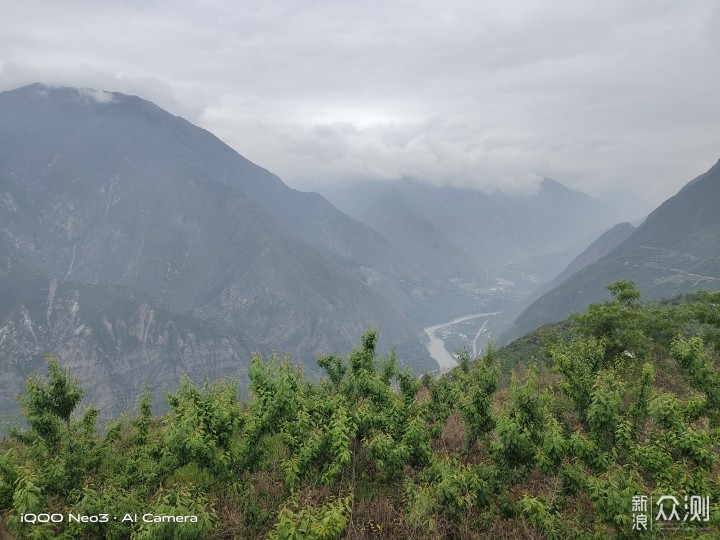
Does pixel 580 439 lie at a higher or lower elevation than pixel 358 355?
lower

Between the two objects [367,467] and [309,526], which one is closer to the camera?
[309,526]

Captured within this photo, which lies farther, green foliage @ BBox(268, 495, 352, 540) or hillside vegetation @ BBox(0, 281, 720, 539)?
hillside vegetation @ BBox(0, 281, 720, 539)

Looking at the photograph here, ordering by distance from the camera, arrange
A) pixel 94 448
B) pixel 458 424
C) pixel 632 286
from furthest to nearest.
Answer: pixel 632 286, pixel 458 424, pixel 94 448

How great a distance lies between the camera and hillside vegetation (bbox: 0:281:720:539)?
11320 mm

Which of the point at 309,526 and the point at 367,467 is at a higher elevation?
the point at 309,526

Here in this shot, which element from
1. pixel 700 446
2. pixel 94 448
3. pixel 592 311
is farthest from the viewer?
pixel 592 311

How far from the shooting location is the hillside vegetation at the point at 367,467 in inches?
446

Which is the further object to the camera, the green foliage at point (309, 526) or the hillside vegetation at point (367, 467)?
the hillside vegetation at point (367, 467)

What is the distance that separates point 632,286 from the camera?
38500mm

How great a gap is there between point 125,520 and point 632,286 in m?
42.0

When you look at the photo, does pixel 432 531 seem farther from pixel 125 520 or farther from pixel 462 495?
pixel 125 520

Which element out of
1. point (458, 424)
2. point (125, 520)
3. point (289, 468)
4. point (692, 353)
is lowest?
point (458, 424)

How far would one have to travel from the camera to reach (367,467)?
16375 mm

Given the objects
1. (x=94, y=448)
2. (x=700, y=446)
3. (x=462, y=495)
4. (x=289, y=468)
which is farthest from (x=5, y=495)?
(x=700, y=446)
